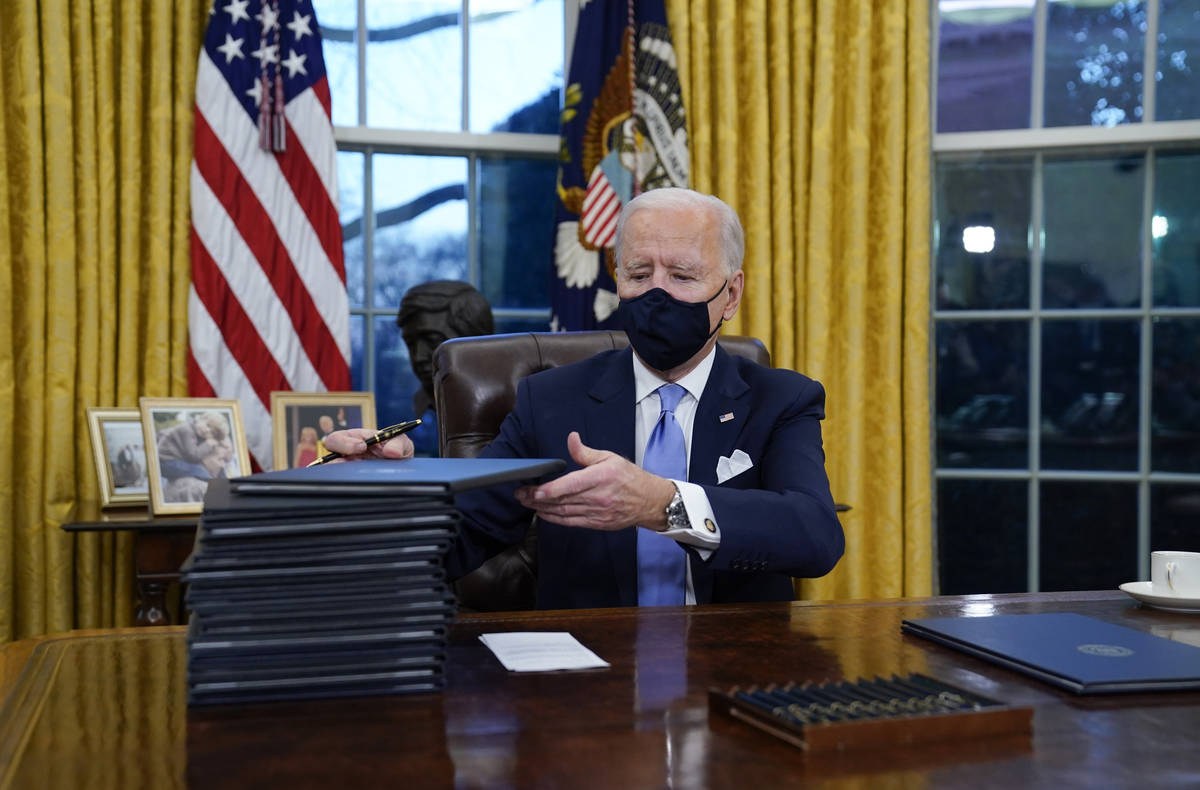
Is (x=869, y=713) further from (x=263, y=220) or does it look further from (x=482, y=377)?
(x=263, y=220)

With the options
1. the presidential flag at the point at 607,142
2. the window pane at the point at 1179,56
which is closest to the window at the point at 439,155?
the presidential flag at the point at 607,142

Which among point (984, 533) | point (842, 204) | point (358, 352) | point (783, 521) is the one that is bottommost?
point (984, 533)

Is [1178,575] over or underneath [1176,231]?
underneath

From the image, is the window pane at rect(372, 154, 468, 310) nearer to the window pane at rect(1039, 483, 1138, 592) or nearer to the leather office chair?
the leather office chair

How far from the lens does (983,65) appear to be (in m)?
3.44

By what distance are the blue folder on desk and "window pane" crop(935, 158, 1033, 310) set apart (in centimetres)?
247

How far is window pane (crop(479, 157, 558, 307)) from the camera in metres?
3.39

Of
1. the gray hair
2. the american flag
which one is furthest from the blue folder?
the american flag

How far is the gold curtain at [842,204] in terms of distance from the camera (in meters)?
3.18

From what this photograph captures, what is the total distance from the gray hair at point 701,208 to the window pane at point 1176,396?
7.33 feet

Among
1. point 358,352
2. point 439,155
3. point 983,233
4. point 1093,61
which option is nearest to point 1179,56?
point 1093,61

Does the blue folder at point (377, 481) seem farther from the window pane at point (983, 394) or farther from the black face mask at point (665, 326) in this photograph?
the window pane at point (983, 394)

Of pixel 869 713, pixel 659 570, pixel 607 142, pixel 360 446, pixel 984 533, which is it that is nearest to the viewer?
pixel 869 713

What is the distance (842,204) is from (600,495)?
239 cm
